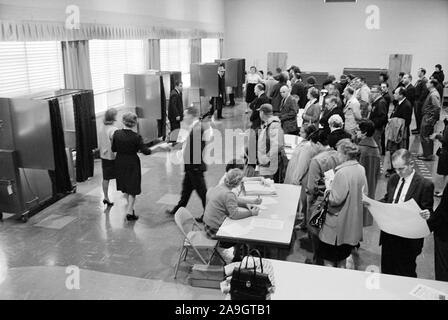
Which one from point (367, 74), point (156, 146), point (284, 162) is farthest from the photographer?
point (367, 74)

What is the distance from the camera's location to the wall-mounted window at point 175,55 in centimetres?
1224

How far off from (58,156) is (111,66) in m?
4.11

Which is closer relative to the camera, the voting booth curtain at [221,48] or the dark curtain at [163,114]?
the dark curtain at [163,114]

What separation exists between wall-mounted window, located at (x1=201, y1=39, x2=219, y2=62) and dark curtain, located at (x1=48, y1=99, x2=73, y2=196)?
10.7 metres

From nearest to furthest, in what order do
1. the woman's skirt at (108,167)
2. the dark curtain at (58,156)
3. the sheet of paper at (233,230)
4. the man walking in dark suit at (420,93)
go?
the sheet of paper at (233,230), the dark curtain at (58,156), the woman's skirt at (108,167), the man walking in dark suit at (420,93)

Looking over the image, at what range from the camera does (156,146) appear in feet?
31.9

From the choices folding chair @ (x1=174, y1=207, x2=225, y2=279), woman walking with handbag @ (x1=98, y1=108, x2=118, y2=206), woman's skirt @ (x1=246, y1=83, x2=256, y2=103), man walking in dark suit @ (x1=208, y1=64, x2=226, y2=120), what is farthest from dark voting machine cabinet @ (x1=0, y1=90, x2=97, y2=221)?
woman's skirt @ (x1=246, y1=83, x2=256, y2=103)

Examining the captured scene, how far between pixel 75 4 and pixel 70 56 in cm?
99

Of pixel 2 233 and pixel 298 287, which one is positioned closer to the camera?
pixel 298 287

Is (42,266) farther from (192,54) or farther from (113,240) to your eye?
(192,54)

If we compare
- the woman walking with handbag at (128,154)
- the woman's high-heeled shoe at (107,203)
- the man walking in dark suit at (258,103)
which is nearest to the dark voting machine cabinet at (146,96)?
the man walking in dark suit at (258,103)

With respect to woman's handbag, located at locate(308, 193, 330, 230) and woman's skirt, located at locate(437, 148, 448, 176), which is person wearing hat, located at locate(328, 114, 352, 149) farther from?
woman's skirt, located at locate(437, 148, 448, 176)

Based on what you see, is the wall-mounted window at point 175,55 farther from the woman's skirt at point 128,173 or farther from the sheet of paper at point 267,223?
the sheet of paper at point 267,223
